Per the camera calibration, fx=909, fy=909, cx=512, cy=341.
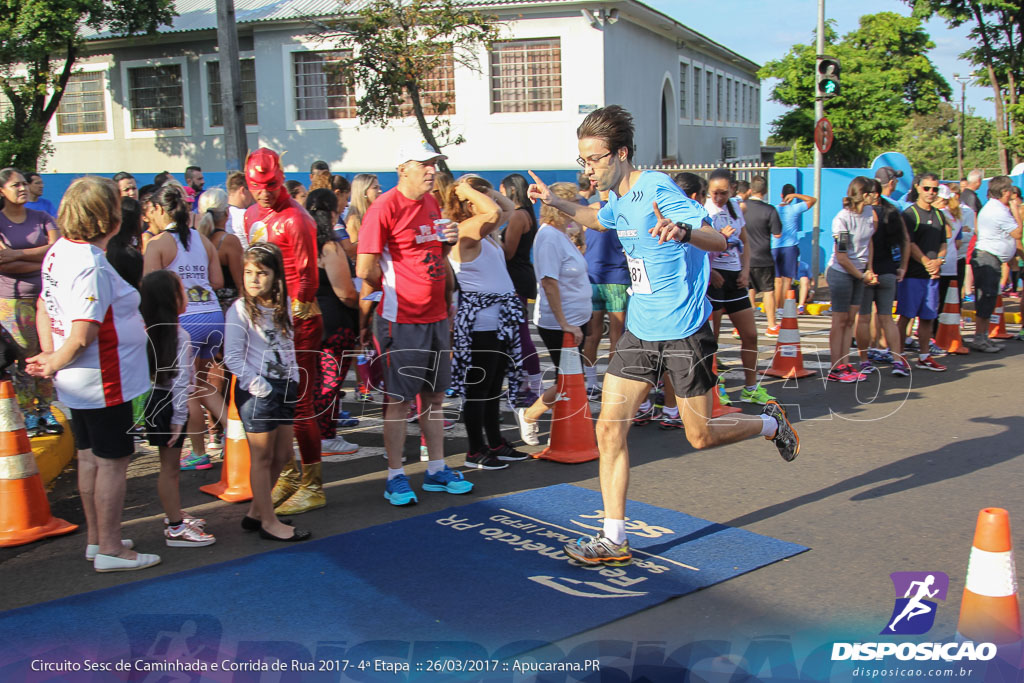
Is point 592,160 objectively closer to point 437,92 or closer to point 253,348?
point 253,348

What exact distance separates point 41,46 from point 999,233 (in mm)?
25938

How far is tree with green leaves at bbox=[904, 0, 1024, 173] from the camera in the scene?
3212cm

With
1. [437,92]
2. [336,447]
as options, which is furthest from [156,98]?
[336,447]

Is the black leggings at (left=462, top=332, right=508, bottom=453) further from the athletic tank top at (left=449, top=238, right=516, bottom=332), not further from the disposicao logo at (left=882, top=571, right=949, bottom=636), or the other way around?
the disposicao logo at (left=882, top=571, right=949, bottom=636)

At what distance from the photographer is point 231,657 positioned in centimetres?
369

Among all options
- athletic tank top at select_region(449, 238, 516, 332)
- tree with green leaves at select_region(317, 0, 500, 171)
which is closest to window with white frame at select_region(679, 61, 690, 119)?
tree with green leaves at select_region(317, 0, 500, 171)

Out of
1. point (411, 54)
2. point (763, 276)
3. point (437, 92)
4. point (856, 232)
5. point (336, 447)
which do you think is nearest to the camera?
point (336, 447)

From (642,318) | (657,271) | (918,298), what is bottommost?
(918,298)

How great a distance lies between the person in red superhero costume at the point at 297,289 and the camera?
18.2 ft

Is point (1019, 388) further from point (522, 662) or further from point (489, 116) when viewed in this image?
point (489, 116)

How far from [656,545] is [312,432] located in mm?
2205

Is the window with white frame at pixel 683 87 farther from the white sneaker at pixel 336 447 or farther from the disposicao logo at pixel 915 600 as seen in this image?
the disposicao logo at pixel 915 600

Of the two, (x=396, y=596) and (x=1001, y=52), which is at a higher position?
(x=1001, y=52)

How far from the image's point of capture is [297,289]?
5.58 m
